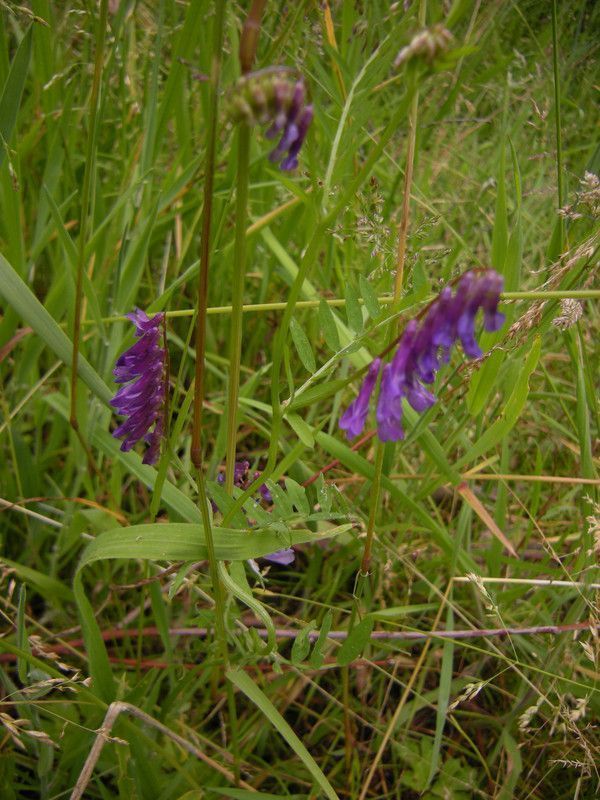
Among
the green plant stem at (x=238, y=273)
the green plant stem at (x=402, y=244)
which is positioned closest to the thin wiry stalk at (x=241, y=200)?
the green plant stem at (x=238, y=273)

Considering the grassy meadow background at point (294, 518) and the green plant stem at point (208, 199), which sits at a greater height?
the green plant stem at point (208, 199)

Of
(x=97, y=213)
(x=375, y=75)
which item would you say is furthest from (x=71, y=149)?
(x=375, y=75)

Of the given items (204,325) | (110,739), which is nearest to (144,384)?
(204,325)

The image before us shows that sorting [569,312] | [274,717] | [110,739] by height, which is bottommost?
[274,717]

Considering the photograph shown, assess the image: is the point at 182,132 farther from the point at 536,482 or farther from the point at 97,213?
the point at 536,482

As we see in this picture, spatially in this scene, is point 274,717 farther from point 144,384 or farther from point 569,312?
point 569,312

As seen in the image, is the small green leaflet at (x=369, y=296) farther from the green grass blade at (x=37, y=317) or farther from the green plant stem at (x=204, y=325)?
the green grass blade at (x=37, y=317)

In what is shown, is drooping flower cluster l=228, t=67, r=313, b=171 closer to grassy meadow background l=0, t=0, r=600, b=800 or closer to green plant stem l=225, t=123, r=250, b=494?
green plant stem l=225, t=123, r=250, b=494

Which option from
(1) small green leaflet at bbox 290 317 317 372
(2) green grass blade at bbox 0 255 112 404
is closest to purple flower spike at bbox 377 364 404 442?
(1) small green leaflet at bbox 290 317 317 372
